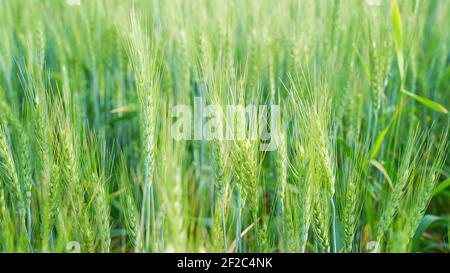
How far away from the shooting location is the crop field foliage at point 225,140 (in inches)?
48.4

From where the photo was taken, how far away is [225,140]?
124 cm

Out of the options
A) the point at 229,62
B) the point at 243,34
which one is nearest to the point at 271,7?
the point at 243,34

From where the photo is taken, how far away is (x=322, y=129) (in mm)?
1218

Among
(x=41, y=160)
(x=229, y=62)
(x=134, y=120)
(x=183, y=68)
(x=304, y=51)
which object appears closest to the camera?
(x=41, y=160)

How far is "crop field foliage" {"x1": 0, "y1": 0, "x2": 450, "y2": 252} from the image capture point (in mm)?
1229

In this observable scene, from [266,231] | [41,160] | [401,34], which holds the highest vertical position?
[401,34]

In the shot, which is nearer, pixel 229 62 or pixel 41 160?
pixel 41 160

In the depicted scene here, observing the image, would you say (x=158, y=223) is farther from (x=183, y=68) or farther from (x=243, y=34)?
(x=243, y=34)

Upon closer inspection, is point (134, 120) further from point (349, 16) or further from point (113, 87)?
point (349, 16)

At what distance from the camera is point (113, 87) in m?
2.33
